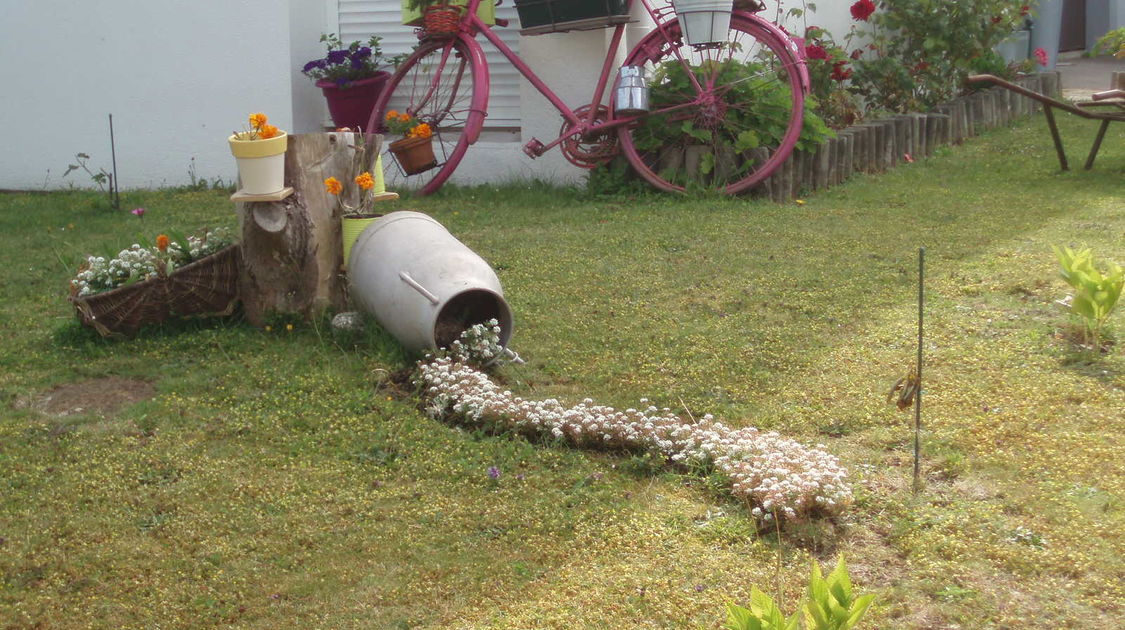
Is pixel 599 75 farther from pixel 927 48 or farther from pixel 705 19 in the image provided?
pixel 927 48

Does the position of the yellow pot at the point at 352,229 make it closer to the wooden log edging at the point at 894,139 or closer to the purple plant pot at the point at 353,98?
the wooden log edging at the point at 894,139

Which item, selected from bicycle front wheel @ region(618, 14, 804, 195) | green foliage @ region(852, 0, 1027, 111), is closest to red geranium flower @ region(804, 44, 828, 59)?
bicycle front wheel @ region(618, 14, 804, 195)

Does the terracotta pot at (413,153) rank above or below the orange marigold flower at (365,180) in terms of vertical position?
below

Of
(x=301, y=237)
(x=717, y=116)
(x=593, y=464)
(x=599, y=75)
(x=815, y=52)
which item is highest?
(x=815, y=52)

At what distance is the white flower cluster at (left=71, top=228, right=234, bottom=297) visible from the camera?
187 inches

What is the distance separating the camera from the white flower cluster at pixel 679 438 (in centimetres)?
305

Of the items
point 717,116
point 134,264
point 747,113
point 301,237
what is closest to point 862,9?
point 747,113

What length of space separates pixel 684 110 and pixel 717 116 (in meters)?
0.23

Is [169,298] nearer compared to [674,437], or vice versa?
[674,437]

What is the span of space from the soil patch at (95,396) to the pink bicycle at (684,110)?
12.5 feet

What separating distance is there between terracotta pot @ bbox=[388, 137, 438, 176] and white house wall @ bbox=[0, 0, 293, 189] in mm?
1451

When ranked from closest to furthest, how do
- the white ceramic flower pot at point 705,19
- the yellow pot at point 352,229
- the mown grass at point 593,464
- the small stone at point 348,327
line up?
the mown grass at point 593,464, the small stone at point 348,327, the yellow pot at point 352,229, the white ceramic flower pot at point 705,19

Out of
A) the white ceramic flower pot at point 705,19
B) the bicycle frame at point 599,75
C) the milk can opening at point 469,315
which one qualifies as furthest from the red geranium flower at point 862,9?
the milk can opening at point 469,315

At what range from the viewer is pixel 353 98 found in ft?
28.0
